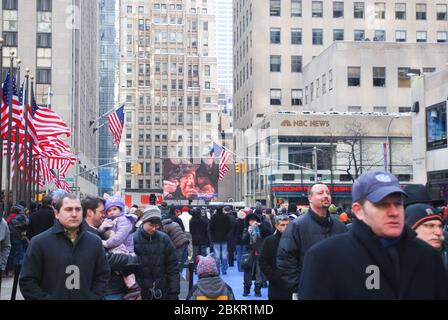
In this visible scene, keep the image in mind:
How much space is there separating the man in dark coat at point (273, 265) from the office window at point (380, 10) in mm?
74790

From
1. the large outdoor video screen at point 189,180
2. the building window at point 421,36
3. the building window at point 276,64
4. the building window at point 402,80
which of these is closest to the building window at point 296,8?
the building window at point 276,64

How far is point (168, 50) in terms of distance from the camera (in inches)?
5827

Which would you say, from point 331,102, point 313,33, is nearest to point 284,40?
point 313,33

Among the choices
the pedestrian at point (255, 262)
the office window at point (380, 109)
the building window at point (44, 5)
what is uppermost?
the building window at point (44, 5)

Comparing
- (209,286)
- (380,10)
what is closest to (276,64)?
(380,10)

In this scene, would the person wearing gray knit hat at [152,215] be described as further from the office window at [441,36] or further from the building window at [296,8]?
the office window at [441,36]

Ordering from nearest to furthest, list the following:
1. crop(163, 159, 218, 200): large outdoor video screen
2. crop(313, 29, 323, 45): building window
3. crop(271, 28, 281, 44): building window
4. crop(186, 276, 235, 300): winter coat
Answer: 1. crop(186, 276, 235, 300): winter coat
2. crop(163, 159, 218, 200): large outdoor video screen
3. crop(271, 28, 281, 44): building window
4. crop(313, 29, 323, 45): building window

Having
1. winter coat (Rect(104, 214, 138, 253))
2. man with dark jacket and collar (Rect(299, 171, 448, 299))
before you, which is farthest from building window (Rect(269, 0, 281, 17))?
man with dark jacket and collar (Rect(299, 171, 448, 299))

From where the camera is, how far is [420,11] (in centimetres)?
8069

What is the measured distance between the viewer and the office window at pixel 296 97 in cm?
7950

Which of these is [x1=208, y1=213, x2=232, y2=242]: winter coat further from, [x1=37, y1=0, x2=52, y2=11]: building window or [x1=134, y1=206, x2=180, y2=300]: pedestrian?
[x1=37, y1=0, x2=52, y2=11]: building window

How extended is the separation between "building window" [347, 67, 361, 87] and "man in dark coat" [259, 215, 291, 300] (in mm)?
57773

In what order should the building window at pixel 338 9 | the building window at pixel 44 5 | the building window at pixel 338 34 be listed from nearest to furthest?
the building window at pixel 44 5 < the building window at pixel 338 34 < the building window at pixel 338 9

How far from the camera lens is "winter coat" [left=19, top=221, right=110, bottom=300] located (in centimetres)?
602
